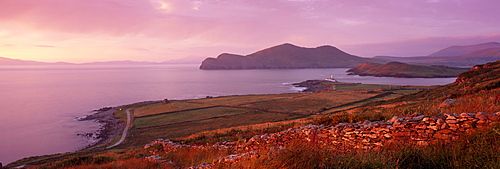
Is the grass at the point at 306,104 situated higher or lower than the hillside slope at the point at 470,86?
lower

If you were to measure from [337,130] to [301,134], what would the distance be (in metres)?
1.69

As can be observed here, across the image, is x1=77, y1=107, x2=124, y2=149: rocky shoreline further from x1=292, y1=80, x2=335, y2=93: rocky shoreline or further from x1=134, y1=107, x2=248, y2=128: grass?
x1=292, y1=80, x2=335, y2=93: rocky shoreline

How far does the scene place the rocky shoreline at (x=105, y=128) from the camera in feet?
135

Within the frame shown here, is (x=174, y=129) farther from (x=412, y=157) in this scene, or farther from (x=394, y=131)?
(x=412, y=157)

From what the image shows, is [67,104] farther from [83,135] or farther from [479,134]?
[479,134]

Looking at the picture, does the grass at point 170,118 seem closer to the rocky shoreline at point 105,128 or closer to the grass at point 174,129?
the grass at point 174,129

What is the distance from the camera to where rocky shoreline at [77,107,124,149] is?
1618 inches

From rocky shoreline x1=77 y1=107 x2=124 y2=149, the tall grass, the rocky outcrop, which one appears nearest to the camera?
the tall grass

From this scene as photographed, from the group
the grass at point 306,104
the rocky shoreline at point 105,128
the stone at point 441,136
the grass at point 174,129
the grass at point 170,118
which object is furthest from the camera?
the grass at point 306,104

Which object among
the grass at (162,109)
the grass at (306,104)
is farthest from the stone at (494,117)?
the grass at (162,109)

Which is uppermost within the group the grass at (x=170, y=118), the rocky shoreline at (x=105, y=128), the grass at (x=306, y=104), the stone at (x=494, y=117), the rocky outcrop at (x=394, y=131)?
the stone at (x=494, y=117)

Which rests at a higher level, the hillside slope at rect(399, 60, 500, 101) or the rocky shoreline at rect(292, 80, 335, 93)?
the hillside slope at rect(399, 60, 500, 101)

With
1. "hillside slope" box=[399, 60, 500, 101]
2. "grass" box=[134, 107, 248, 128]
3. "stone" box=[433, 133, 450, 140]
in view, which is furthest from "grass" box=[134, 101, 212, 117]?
"stone" box=[433, 133, 450, 140]

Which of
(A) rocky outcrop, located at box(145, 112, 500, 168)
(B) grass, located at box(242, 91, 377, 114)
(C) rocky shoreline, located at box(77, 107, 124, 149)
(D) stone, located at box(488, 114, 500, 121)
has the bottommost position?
(C) rocky shoreline, located at box(77, 107, 124, 149)
